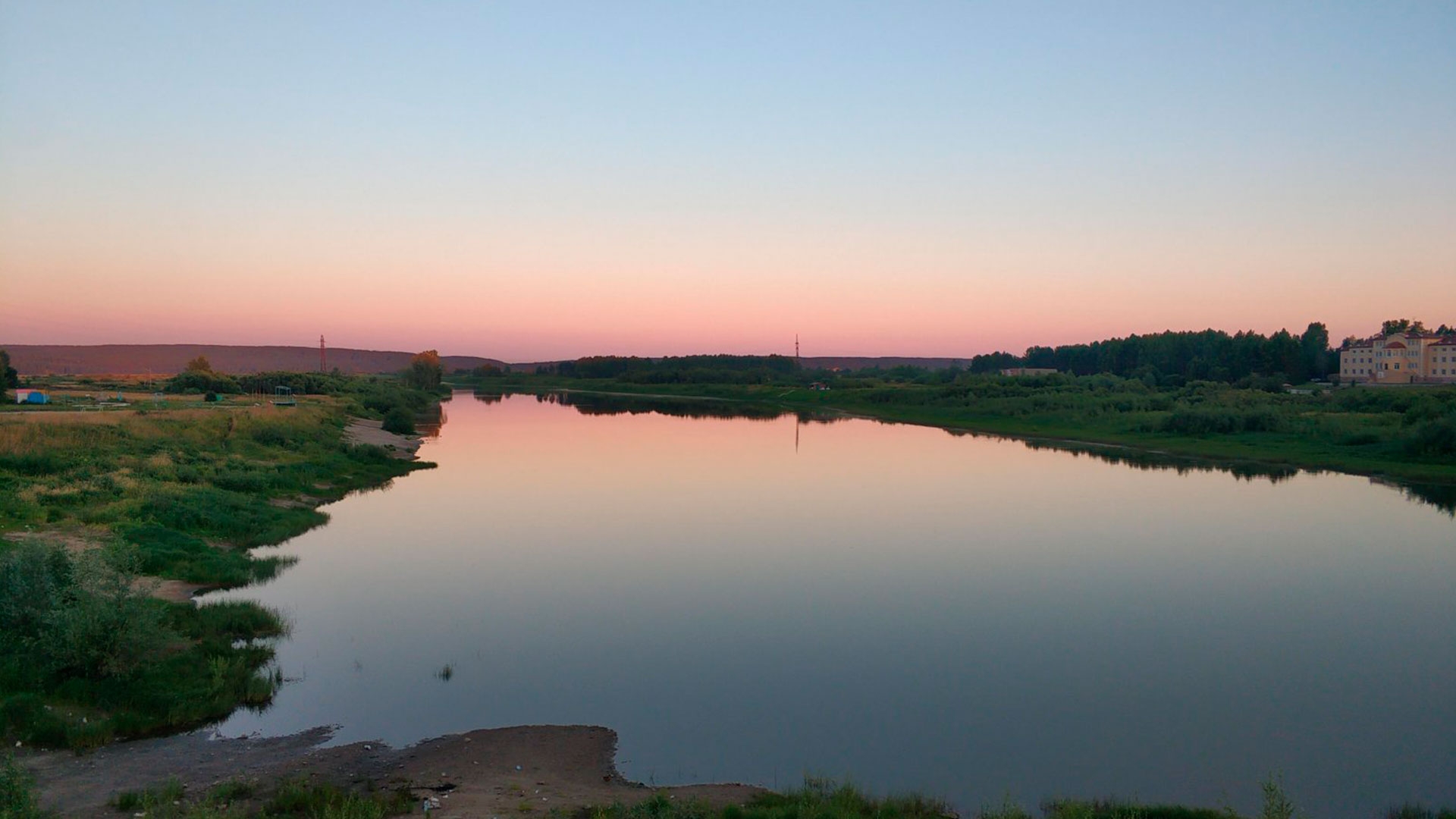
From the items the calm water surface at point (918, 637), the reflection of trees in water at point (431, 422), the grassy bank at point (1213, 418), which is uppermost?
the grassy bank at point (1213, 418)

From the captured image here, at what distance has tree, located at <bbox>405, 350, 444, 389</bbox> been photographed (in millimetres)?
84938

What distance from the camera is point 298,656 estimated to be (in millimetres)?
9562

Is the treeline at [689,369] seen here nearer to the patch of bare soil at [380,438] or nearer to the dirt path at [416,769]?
the patch of bare soil at [380,438]

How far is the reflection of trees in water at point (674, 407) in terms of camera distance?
60625mm

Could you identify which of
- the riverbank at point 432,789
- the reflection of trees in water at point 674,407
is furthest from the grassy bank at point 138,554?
the reflection of trees in water at point 674,407

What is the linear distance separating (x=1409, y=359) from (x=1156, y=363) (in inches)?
756

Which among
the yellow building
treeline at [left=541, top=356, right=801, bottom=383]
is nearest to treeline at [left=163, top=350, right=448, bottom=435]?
treeline at [left=541, top=356, right=801, bottom=383]

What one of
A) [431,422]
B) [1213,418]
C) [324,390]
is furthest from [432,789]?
[324,390]

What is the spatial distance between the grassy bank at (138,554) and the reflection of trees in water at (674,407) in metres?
35.6

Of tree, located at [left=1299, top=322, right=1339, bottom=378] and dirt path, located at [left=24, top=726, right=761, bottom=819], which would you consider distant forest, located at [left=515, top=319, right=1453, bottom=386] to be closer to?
tree, located at [left=1299, top=322, right=1339, bottom=378]

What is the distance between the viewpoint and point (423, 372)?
85.2m

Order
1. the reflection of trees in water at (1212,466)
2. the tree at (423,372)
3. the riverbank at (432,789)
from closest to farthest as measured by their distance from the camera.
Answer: the riverbank at (432,789) → the reflection of trees in water at (1212,466) → the tree at (423,372)

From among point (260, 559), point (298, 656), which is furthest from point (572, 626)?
point (260, 559)

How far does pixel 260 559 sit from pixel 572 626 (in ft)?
19.6
